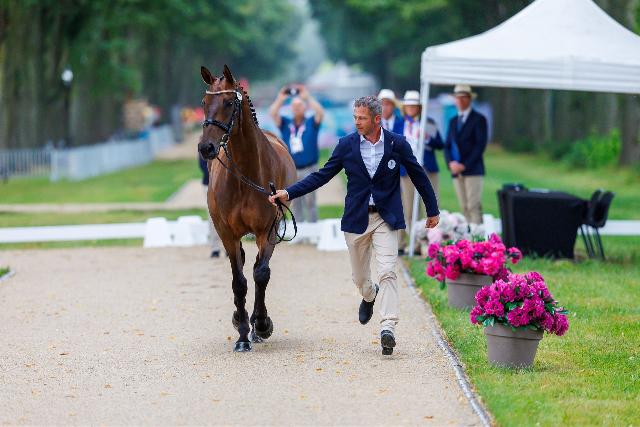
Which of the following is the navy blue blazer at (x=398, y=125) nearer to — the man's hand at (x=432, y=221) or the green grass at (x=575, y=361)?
the green grass at (x=575, y=361)

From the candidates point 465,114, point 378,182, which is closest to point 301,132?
point 465,114

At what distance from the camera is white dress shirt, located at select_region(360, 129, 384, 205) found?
10.6 metres

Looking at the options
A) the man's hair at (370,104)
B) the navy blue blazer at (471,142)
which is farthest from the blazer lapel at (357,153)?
the navy blue blazer at (471,142)

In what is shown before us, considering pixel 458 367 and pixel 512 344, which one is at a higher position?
pixel 512 344

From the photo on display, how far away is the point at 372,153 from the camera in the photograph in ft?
35.0

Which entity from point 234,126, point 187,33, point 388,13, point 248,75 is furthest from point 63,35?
point 248,75

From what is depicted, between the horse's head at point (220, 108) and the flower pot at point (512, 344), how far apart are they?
2.54 m

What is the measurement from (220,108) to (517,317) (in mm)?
2921

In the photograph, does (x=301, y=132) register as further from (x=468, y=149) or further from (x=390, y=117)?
(x=468, y=149)

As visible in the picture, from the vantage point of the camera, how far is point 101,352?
11164 millimetres

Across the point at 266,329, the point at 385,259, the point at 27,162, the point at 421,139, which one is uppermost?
the point at 421,139

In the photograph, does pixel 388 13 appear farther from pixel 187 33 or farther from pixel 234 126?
pixel 234 126

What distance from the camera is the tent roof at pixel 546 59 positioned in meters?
16.6

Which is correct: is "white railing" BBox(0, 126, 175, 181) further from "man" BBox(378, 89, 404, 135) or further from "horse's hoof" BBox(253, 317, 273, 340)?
"horse's hoof" BBox(253, 317, 273, 340)
